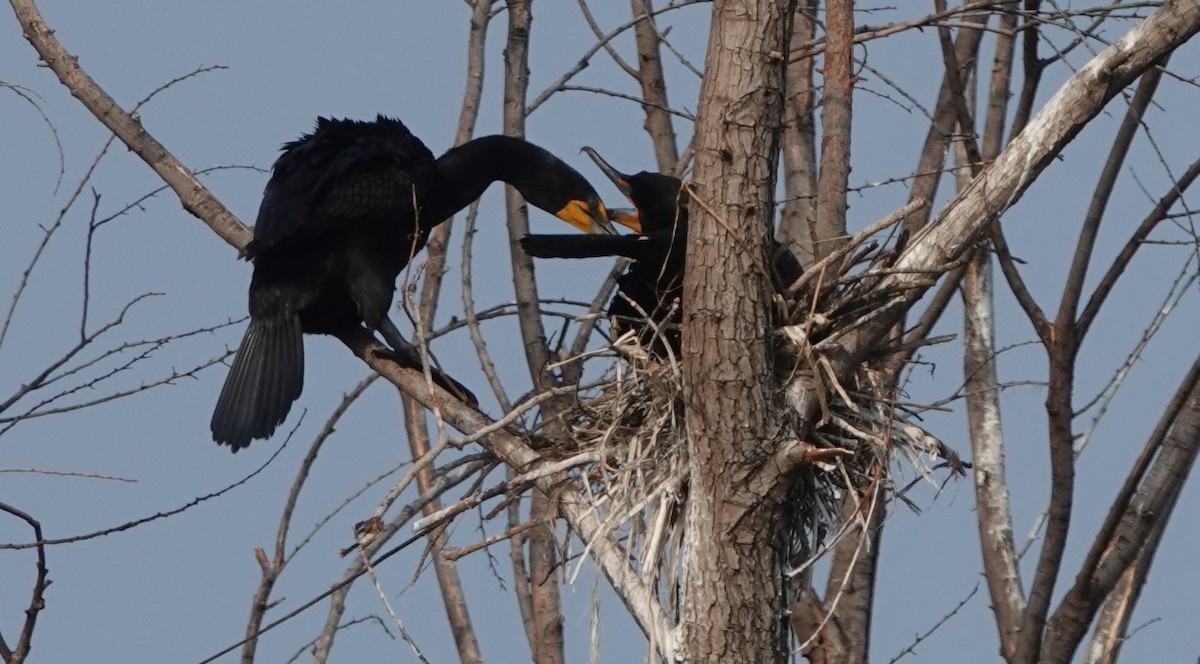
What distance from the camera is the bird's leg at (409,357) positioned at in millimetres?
4082

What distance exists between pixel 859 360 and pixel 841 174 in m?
0.68

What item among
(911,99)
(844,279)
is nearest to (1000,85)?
(911,99)

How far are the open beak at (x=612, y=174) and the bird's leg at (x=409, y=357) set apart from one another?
0.77 m

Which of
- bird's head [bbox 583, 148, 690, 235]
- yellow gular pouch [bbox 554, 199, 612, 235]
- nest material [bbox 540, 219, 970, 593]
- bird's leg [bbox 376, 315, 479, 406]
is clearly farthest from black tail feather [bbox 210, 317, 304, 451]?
nest material [bbox 540, 219, 970, 593]

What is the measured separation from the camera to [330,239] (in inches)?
188

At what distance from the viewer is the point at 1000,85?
16.1ft

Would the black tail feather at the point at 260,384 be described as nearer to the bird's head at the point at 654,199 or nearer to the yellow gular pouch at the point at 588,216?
the yellow gular pouch at the point at 588,216

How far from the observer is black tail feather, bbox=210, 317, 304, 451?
466 centimetres

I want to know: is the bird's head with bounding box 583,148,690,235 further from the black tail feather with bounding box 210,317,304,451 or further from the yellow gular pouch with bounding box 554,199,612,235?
the black tail feather with bounding box 210,317,304,451

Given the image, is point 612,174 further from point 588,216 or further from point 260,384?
point 260,384

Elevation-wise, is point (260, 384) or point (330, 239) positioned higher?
point (330, 239)

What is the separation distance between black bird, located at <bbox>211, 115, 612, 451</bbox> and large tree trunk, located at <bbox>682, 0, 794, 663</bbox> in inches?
69.7

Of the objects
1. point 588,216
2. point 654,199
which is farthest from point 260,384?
point 654,199

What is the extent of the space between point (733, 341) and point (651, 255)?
1.03m
